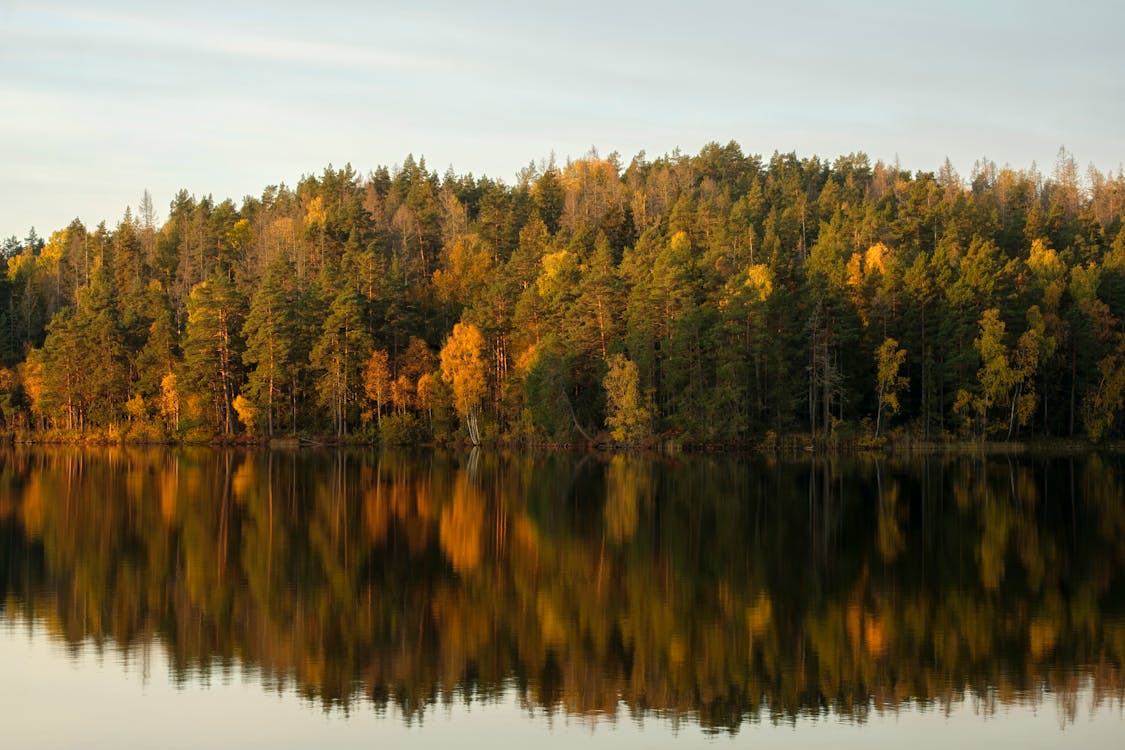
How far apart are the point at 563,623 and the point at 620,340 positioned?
6543 cm

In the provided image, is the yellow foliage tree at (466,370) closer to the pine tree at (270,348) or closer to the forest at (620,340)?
the forest at (620,340)

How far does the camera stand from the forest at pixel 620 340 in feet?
260

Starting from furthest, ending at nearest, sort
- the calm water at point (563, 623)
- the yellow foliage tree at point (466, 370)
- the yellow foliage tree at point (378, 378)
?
1. the yellow foliage tree at point (378, 378)
2. the yellow foliage tree at point (466, 370)
3. the calm water at point (563, 623)

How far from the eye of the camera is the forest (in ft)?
260

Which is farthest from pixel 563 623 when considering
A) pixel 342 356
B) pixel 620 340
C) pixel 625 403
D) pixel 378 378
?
pixel 342 356

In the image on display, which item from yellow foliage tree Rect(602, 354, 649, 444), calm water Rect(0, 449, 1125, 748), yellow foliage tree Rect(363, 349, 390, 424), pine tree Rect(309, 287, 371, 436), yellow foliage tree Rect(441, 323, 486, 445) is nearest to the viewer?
calm water Rect(0, 449, 1125, 748)

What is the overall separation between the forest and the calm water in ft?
127

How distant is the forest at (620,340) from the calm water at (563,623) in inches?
1529

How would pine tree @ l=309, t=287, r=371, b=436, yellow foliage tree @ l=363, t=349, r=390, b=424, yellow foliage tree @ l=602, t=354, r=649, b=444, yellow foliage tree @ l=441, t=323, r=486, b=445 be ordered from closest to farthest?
yellow foliage tree @ l=602, t=354, r=649, b=444 → yellow foliage tree @ l=441, t=323, r=486, b=445 → yellow foliage tree @ l=363, t=349, r=390, b=424 → pine tree @ l=309, t=287, r=371, b=436

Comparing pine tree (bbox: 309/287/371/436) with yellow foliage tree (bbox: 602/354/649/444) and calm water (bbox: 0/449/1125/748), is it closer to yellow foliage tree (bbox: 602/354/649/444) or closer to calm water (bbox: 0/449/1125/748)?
yellow foliage tree (bbox: 602/354/649/444)

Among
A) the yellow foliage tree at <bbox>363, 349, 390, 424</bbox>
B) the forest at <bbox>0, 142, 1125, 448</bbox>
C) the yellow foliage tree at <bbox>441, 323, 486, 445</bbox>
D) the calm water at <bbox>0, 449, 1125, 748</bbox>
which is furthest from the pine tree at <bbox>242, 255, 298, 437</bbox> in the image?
the calm water at <bbox>0, 449, 1125, 748</bbox>

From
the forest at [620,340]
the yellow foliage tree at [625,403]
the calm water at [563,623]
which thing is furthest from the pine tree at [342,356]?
the calm water at [563,623]

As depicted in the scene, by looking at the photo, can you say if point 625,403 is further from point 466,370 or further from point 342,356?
point 342,356

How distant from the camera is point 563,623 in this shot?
20.5 meters
